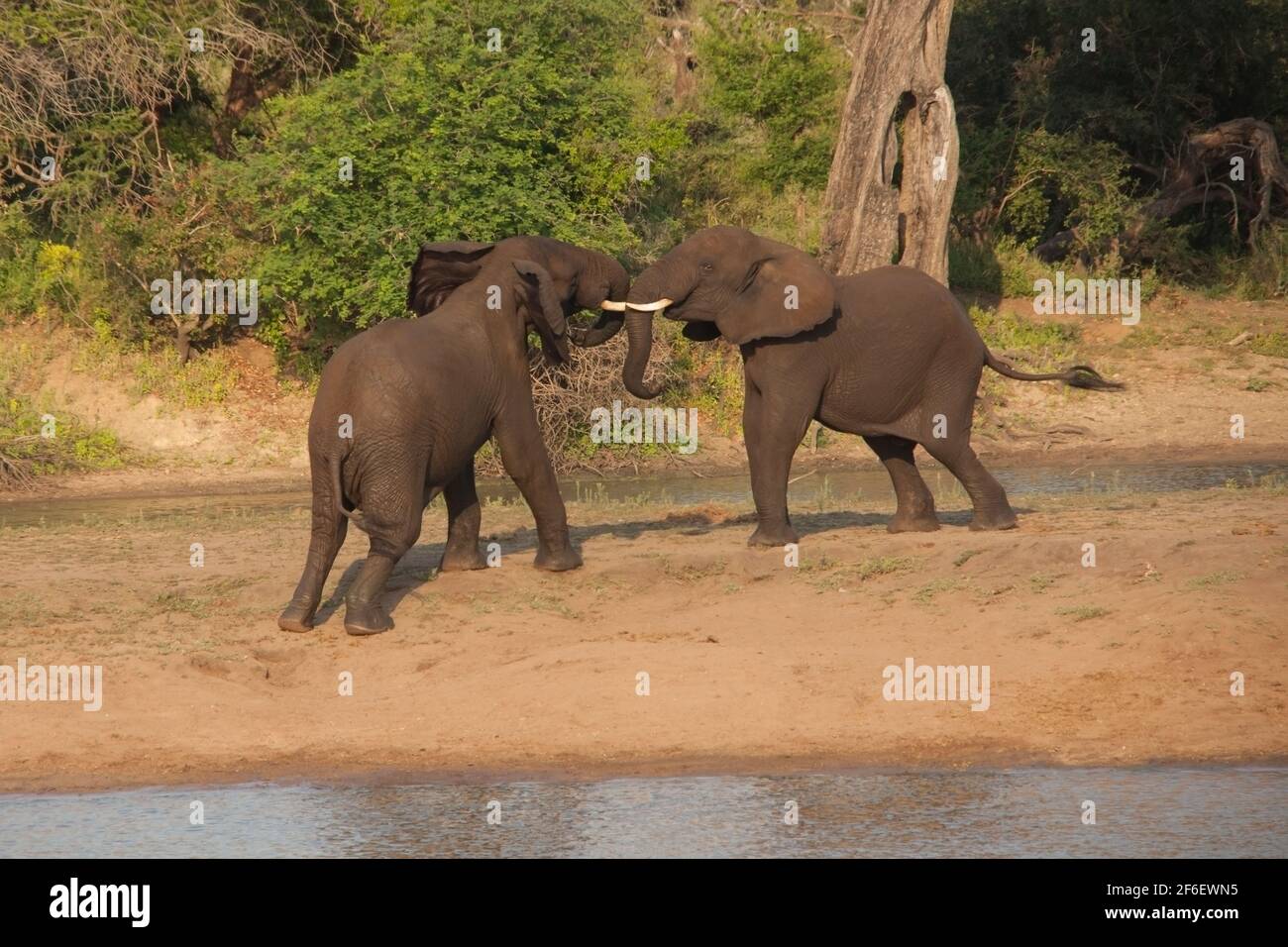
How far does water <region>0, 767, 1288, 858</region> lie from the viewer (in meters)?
7.34

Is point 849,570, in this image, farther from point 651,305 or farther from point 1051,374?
point 1051,374

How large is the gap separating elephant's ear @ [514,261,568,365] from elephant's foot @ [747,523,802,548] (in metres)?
1.80

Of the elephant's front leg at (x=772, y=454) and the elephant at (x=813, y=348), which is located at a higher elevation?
the elephant at (x=813, y=348)

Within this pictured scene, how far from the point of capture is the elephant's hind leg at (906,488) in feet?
39.9

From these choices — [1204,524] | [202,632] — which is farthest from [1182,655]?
[202,632]

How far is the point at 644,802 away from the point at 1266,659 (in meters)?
3.28

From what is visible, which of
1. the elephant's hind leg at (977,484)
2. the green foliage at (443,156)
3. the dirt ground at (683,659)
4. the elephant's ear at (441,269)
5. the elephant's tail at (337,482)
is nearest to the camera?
the dirt ground at (683,659)

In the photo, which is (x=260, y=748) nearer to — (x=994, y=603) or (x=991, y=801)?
(x=991, y=801)

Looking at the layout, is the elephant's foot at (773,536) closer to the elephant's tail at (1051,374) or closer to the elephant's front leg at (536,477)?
the elephant's front leg at (536,477)

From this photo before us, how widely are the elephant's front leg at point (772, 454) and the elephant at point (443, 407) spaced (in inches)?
43.5

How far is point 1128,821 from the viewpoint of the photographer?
7.55m

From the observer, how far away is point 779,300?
452 inches

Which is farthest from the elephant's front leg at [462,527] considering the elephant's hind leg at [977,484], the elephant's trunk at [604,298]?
the elephant's hind leg at [977,484]

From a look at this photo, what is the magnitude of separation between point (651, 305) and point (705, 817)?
4465 mm
